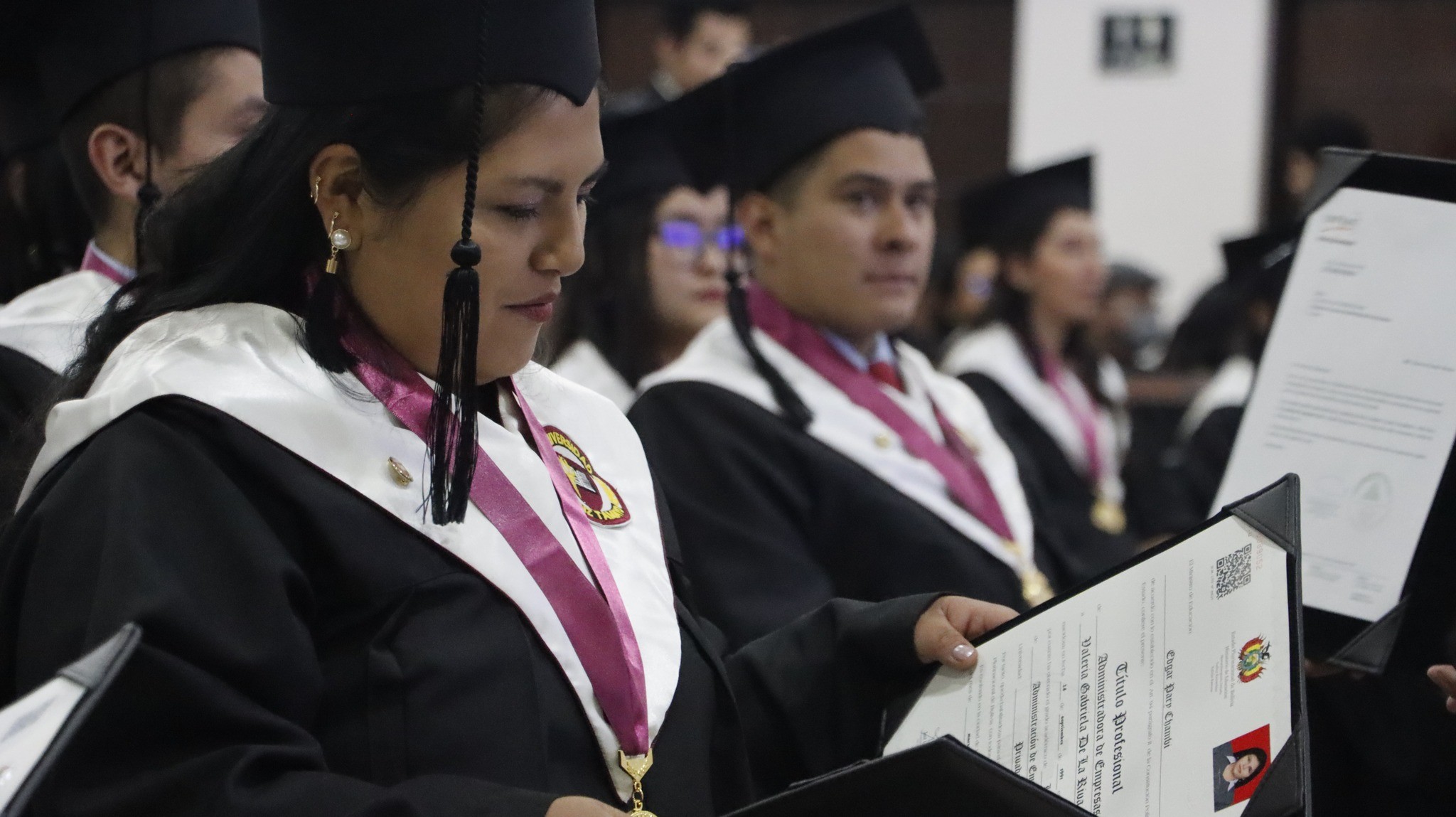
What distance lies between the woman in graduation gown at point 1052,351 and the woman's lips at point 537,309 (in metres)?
3.52

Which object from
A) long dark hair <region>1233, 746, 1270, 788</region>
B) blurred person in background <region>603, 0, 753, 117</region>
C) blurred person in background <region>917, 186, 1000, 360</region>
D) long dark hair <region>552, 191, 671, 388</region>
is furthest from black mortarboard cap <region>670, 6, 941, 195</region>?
blurred person in background <region>603, 0, 753, 117</region>

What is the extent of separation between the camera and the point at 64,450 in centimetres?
149

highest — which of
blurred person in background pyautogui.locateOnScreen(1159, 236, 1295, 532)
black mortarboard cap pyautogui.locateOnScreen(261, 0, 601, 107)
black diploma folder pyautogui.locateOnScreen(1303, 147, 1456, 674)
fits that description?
black mortarboard cap pyautogui.locateOnScreen(261, 0, 601, 107)

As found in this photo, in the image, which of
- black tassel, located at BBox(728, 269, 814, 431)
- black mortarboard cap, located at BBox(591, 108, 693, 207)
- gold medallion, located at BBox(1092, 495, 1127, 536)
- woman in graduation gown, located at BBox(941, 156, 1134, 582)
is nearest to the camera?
black tassel, located at BBox(728, 269, 814, 431)

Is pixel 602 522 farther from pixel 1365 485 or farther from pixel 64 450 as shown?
pixel 1365 485

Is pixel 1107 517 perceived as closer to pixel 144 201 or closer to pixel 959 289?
pixel 959 289

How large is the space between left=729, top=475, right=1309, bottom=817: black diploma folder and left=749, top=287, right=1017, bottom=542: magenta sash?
1452 mm

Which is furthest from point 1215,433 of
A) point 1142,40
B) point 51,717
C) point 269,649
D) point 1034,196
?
point 1142,40

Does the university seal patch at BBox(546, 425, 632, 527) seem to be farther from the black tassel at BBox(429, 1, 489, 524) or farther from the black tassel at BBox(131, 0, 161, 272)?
the black tassel at BBox(131, 0, 161, 272)

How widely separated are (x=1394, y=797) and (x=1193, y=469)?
91.9 inches

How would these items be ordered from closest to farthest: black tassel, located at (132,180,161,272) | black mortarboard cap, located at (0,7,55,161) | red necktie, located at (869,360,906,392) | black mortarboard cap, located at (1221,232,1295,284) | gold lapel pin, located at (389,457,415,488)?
1. gold lapel pin, located at (389,457,415,488)
2. black tassel, located at (132,180,161,272)
3. black mortarboard cap, located at (0,7,55,161)
4. red necktie, located at (869,360,906,392)
5. black mortarboard cap, located at (1221,232,1295,284)

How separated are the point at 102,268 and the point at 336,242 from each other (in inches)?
40.5

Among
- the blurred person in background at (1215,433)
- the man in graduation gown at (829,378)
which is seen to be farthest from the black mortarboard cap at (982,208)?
the man in graduation gown at (829,378)

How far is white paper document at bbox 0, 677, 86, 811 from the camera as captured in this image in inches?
42.4
